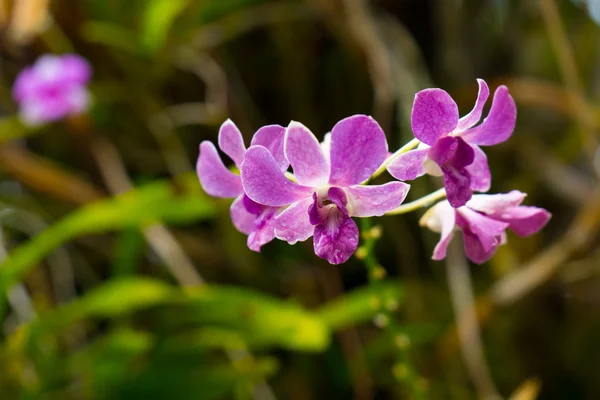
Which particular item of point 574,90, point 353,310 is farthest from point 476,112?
point 574,90

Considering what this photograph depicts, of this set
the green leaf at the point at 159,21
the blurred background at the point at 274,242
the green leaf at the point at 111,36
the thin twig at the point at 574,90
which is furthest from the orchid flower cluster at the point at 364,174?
the green leaf at the point at 111,36

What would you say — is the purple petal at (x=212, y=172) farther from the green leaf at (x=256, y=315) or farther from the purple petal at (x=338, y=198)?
the green leaf at (x=256, y=315)

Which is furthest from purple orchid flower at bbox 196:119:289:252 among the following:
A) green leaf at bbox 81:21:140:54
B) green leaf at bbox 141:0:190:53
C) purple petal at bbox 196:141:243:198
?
Answer: green leaf at bbox 81:21:140:54

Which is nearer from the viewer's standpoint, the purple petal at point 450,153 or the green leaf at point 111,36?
the purple petal at point 450,153

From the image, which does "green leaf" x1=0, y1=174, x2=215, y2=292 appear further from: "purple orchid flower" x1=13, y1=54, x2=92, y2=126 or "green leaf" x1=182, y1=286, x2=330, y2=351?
"purple orchid flower" x1=13, y1=54, x2=92, y2=126

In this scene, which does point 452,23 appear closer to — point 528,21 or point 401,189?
point 528,21

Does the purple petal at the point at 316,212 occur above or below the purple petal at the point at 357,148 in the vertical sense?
below

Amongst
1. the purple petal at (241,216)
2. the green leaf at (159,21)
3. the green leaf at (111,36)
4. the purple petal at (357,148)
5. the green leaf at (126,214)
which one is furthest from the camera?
the green leaf at (111,36)
